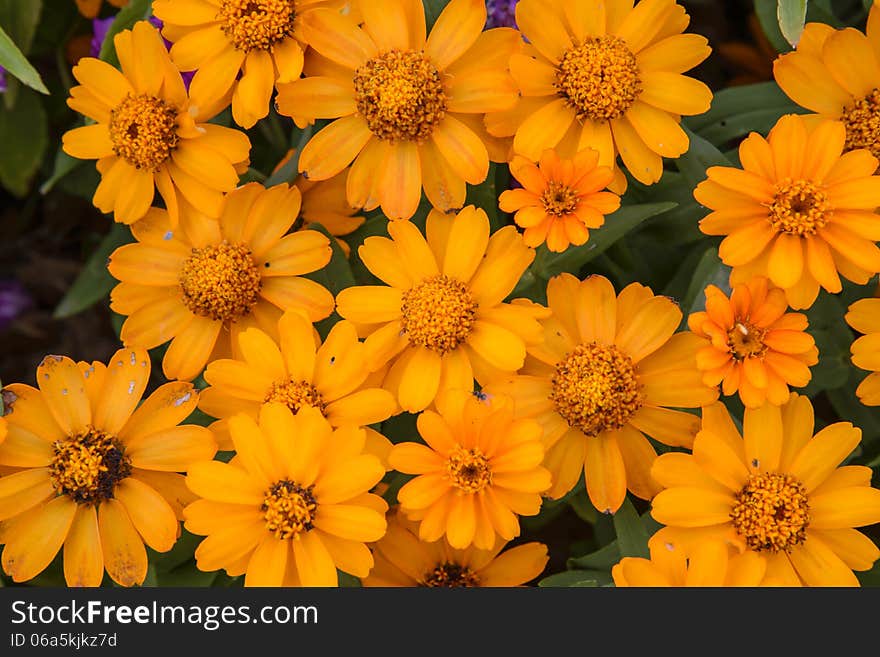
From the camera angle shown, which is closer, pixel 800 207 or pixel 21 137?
pixel 800 207

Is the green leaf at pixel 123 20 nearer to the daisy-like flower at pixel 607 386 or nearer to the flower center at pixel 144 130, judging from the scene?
the flower center at pixel 144 130

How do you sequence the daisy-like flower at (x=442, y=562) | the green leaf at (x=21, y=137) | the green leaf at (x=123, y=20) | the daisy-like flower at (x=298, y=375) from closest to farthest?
the daisy-like flower at (x=298, y=375)
the daisy-like flower at (x=442, y=562)
the green leaf at (x=123, y=20)
the green leaf at (x=21, y=137)

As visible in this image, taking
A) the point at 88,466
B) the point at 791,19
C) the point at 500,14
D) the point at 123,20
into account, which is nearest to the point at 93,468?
the point at 88,466

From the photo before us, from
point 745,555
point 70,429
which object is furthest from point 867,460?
point 70,429

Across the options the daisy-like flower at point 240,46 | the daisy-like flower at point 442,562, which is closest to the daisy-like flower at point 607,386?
the daisy-like flower at point 442,562

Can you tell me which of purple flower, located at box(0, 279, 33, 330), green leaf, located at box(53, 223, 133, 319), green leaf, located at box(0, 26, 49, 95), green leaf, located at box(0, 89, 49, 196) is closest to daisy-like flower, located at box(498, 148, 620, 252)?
green leaf, located at box(0, 26, 49, 95)

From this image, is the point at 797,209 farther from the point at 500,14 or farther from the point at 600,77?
the point at 500,14

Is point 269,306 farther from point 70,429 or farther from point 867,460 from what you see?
point 867,460
